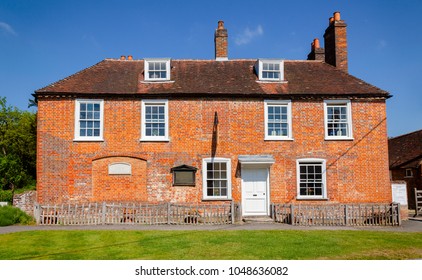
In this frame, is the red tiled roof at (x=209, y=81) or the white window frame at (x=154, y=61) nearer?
the red tiled roof at (x=209, y=81)

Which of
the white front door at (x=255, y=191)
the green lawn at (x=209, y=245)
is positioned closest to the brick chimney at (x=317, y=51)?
the white front door at (x=255, y=191)

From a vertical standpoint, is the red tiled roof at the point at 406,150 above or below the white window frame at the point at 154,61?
below

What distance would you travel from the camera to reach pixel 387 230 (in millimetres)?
15234

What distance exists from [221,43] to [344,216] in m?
12.5

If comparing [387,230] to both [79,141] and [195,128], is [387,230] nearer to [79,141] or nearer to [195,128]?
[195,128]

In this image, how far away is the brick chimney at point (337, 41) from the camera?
2169 centimetres

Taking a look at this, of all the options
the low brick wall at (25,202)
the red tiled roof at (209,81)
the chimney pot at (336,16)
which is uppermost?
the chimney pot at (336,16)

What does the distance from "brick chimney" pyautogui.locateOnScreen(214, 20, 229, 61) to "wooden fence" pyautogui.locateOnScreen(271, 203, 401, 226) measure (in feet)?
33.8

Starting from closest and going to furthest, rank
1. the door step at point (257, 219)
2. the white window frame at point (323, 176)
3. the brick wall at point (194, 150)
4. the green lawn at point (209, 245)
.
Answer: the green lawn at point (209, 245) → the door step at point (257, 219) → the brick wall at point (194, 150) → the white window frame at point (323, 176)

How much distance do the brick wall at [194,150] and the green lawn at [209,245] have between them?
188 inches

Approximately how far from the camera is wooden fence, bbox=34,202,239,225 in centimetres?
1614

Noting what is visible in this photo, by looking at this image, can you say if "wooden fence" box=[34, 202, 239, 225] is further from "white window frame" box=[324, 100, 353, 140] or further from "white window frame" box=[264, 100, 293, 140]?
"white window frame" box=[324, 100, 353, 140]

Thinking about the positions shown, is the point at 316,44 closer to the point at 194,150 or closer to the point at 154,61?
the point at 154,61

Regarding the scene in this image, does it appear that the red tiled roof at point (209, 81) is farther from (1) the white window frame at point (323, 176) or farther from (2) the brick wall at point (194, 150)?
(1) the white window frame at point (323, 176)
